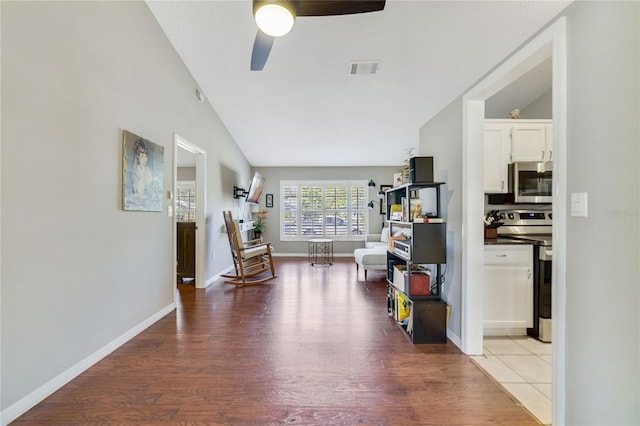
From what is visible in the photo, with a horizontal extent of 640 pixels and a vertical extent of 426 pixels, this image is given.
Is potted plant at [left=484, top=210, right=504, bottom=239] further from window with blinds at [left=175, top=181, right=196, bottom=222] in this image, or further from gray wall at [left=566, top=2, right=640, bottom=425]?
window with blinds at [left=175, top=181, right=196, bottom=222]

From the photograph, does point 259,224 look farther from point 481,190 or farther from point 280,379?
point 481,190

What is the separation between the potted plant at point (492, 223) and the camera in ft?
9.32

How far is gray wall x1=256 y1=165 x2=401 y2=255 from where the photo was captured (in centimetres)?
698

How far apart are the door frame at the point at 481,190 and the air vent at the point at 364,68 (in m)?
1.02

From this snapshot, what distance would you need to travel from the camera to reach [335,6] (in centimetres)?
155

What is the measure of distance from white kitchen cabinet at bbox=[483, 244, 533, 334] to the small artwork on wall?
10.5ft

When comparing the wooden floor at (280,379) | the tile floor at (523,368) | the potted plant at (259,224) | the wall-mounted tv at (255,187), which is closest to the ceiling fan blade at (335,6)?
the wooden floor at (280,379)

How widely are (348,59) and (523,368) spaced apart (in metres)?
3.07

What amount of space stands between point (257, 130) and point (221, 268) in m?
2.49

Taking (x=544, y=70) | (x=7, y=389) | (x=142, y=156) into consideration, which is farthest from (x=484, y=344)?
(x=142, y=156)

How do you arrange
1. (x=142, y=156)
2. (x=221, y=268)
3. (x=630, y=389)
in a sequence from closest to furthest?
1. (x=630, y=389)
2. (x=142, y=156)
3. (x=221, y=268)

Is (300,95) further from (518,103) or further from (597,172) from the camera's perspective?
(597,172)

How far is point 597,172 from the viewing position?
4.00ft

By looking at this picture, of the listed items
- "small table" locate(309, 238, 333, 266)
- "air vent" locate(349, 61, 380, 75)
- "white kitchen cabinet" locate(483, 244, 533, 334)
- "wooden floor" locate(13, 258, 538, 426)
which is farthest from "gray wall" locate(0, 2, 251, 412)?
"small table" locate(309, 238, 333, 266)
